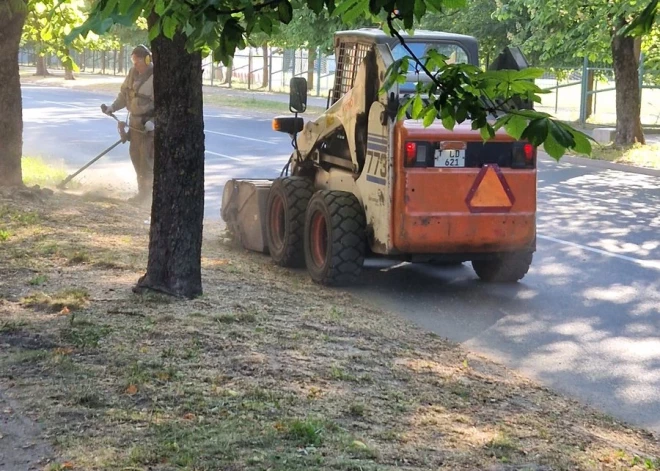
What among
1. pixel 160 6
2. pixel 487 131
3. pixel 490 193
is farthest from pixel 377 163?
pixel 160 6

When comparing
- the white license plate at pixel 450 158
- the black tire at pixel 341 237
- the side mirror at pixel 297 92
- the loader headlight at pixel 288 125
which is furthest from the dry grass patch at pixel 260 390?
the loader headlight at pixel 288 125

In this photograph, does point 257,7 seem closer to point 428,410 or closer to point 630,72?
point 428,410

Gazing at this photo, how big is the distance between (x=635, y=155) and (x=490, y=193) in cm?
1403

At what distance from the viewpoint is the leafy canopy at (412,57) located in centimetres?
367

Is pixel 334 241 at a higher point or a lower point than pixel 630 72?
lower

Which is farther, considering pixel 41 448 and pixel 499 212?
pixel 499 212

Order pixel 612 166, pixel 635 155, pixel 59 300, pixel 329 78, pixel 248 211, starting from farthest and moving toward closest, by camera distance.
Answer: pixel 329 78, pixel 635 155, pixel 612 166, pixel 248 211, pixel 59 300

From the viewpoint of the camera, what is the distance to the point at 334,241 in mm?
9055

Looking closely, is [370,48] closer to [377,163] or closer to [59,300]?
[377,163]

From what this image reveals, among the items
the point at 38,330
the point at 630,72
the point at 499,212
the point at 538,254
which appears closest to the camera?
the point at 38,330

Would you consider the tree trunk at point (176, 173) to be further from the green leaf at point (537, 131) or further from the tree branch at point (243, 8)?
the green leaf at point (537, 131)

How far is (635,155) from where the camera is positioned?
2184cm

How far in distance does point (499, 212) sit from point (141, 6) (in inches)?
215

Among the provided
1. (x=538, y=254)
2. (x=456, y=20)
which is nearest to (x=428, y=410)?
(x=538, y=254)
